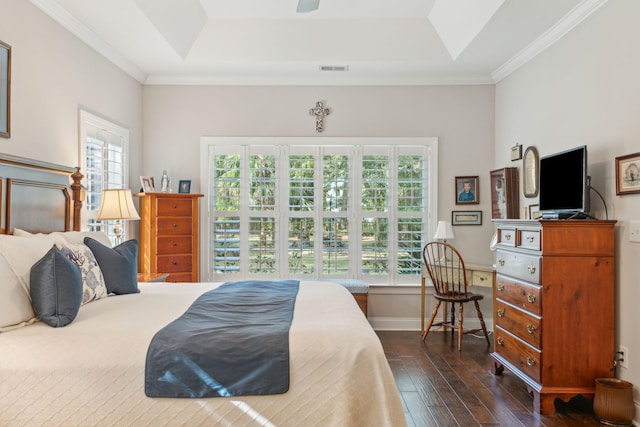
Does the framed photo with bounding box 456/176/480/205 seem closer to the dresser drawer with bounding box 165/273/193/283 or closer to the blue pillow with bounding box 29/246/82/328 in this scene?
the dresser drawer with bounding box 165/273/193/283

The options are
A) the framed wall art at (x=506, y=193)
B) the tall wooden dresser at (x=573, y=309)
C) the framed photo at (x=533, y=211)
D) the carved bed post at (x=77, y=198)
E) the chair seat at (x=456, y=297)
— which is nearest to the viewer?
the tall wooden dresser at (x=573, y=309)

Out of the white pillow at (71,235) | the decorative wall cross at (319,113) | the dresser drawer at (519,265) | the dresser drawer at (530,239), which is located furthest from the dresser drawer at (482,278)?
the white pillow at (71,235)

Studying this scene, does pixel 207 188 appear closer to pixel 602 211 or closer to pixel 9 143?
pixel 9 143

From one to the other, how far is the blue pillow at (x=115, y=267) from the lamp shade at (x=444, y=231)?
3026 mm

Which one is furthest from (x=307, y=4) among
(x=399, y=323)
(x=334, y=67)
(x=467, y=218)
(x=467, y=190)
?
(x=399, y=323)

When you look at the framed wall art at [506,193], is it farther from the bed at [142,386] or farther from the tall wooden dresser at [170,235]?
the tall wooden dresser at [170,235]

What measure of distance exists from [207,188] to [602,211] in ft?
12.0

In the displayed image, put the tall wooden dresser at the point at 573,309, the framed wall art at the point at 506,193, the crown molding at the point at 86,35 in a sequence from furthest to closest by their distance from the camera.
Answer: the framed wall art at the point at 506,193, the crown molding at the point at 86,35, the tall wooden dresser at the point at 573,309

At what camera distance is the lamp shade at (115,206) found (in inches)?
138

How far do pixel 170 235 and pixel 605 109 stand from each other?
12.4ft

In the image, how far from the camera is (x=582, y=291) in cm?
278

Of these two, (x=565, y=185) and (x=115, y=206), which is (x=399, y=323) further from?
(x=115, y=206)

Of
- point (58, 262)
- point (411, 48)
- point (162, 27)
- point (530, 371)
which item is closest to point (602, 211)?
point (530, 371)

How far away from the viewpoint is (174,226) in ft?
14.6
